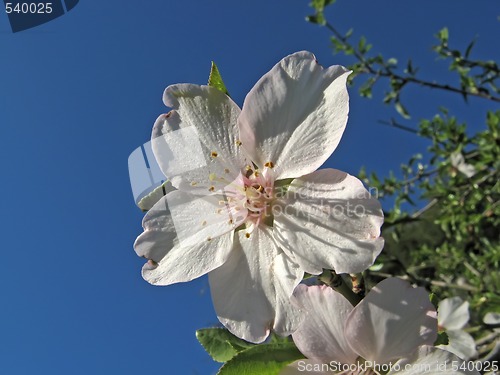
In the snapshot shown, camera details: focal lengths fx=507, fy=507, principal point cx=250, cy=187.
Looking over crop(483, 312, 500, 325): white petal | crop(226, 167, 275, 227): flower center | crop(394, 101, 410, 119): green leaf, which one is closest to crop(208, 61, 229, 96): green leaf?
crop(226, 167, 275, 227): flower center

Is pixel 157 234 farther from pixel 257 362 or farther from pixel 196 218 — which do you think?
pixel 257 362

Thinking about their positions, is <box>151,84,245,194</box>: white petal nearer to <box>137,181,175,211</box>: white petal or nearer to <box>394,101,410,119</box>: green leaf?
<box>137,181,175,211</box>: white petal

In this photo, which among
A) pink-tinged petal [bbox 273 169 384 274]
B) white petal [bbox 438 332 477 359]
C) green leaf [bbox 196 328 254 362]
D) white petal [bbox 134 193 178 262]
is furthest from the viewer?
white petal [bbox 438 332 477 359]

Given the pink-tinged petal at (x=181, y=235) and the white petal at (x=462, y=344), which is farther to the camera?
the white petal at (x=462, y=344)

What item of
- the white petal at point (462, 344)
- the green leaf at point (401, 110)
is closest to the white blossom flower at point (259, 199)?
the white petal at point (462, 344)

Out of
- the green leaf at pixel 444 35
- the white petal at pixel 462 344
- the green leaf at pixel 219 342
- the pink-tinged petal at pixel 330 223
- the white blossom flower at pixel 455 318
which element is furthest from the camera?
the green leaf at pixel 444 35

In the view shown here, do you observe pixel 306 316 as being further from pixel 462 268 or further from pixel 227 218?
pixel 462 268

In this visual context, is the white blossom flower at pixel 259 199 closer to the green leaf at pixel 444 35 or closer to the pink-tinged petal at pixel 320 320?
the pink-tinged petal at pixel 320 320

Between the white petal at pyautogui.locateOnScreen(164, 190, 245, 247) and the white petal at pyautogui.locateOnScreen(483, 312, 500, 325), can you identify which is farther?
the white petal at pyautogui.locateOnScreen(483, 312, 500, 325)
